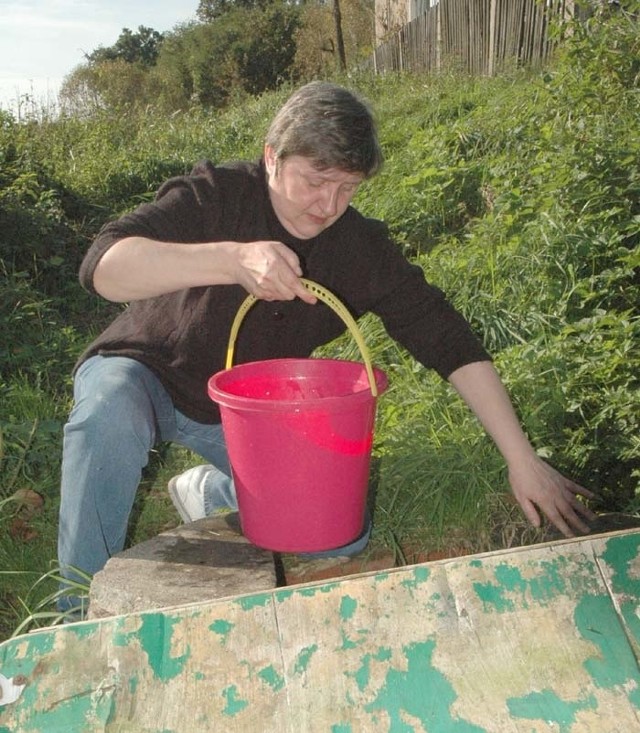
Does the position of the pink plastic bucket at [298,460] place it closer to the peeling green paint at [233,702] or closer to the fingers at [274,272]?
the fingers at [274,272]

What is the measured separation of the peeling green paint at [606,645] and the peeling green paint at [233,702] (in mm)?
485

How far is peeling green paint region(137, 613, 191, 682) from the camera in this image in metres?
1.26

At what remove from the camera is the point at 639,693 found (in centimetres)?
120

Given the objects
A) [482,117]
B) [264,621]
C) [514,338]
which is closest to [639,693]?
[264,621]

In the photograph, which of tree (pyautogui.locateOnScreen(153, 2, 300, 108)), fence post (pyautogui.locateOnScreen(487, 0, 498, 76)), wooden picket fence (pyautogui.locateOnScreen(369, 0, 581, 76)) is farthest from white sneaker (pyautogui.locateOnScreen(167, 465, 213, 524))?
tree (pyautogui.locateOnScreen(153, 2, 300, 108))

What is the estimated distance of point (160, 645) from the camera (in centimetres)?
129

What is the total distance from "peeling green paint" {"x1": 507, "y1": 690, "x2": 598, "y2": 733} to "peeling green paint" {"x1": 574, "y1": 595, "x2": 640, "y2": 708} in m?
0.05

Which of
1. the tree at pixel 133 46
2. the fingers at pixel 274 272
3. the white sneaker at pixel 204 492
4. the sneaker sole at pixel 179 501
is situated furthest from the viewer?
the tree at pixel 133 46

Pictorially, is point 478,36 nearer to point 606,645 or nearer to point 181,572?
point 181,572

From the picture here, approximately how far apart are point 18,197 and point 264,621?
5.03m

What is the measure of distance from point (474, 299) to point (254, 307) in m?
1.59

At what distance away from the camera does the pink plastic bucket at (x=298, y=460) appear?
65.1 inches

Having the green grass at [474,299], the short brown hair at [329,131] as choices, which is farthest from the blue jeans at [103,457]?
the short brown hair at [329,131]

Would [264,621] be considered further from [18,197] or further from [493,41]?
[493,41]
